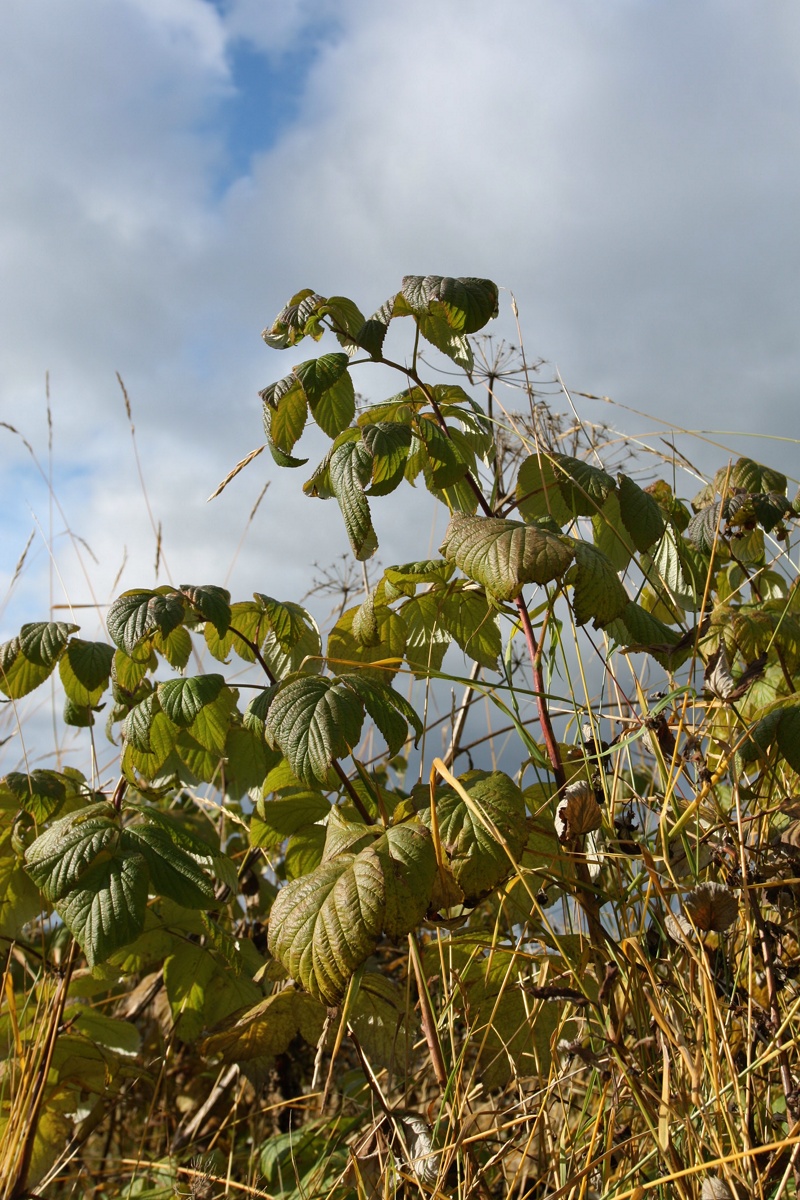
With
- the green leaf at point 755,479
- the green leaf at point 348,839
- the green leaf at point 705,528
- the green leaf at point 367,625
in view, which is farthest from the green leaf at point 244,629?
the green leaf at point 755,479

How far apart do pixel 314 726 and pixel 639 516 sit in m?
0.50

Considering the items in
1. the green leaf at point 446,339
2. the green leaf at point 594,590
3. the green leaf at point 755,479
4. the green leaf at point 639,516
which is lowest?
the green leaf at point 594,590

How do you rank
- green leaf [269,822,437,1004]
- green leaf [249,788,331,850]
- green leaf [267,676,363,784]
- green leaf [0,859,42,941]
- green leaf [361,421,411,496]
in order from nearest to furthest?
green leaf [269,822,437,1004] → green leaf [267,676,363,784] → green leaf [361,421,411,496] → green leaf [249,788,331,850] → green leaf [0,859,42,941]

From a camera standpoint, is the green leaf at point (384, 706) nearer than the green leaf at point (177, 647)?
Yes

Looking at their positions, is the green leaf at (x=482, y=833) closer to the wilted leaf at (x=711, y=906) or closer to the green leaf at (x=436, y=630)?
the wilted leaf at (x=711, y=906)

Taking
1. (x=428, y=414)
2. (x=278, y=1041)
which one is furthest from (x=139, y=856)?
(x=428, y=414)

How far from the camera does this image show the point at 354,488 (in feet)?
3.53

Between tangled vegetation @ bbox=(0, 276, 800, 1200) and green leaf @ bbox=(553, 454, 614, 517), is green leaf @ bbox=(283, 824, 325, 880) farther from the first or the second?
green leaf @ bbox=(553, 454, 614, 517)

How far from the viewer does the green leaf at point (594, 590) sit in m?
1.02

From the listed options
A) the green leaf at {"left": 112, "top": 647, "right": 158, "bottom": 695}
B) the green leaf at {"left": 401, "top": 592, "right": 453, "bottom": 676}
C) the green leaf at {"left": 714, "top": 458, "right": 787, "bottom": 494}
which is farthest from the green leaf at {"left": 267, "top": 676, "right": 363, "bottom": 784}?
the green leaf at {"left": 714, "top": 458, "right": 787, "bottom": 494}

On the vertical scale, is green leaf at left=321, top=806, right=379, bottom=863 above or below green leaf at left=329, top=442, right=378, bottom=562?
below

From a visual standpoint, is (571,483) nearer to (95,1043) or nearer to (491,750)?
(491,750)

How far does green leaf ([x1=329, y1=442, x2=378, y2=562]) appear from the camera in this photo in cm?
107

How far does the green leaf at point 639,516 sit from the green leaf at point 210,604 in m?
0.55
